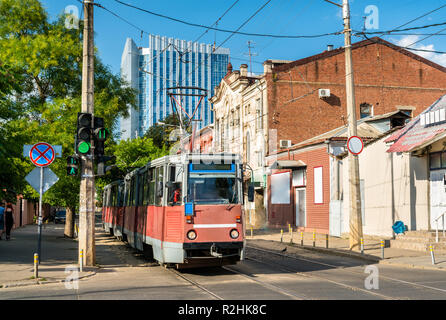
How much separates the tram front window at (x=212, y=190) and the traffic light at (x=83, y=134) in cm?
359

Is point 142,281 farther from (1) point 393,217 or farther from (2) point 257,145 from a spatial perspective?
(2) point 257,145

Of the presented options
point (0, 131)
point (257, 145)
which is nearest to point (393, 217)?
point (0, 131)

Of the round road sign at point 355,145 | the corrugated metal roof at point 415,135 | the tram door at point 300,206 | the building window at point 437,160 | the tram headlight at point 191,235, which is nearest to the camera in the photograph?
the tram headlight at point 191,235

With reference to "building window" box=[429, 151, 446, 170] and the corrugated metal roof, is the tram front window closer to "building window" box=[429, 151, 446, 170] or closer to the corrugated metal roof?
the corrugated metal roof

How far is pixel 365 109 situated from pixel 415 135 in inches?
737

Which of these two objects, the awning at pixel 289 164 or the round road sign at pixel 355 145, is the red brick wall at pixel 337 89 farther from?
the round road sign at pixel 355 145

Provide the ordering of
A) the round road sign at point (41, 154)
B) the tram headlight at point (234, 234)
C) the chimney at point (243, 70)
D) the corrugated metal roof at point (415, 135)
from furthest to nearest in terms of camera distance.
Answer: the chimney at point (243, 70) < the corrugated metal roof at point (415, 135) < the round road sign at point (41, 154) < the tram headlight at point (234, 234)

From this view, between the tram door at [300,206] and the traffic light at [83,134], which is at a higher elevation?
the traffic light at [83,134]

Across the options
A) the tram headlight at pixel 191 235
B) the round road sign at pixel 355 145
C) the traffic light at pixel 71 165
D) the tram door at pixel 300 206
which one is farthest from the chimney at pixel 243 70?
the tram headlight at pixel 191 235

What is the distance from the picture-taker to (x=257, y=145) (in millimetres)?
41062

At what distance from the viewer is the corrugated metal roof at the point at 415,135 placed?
2005cm

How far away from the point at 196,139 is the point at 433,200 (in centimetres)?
4367

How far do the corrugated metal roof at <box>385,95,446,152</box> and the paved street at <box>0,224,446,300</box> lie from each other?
522cm

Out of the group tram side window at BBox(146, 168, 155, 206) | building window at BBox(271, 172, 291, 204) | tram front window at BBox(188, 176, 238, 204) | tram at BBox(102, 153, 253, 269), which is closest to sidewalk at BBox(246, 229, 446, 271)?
tram at BBox(102, 153, 253, 269)
